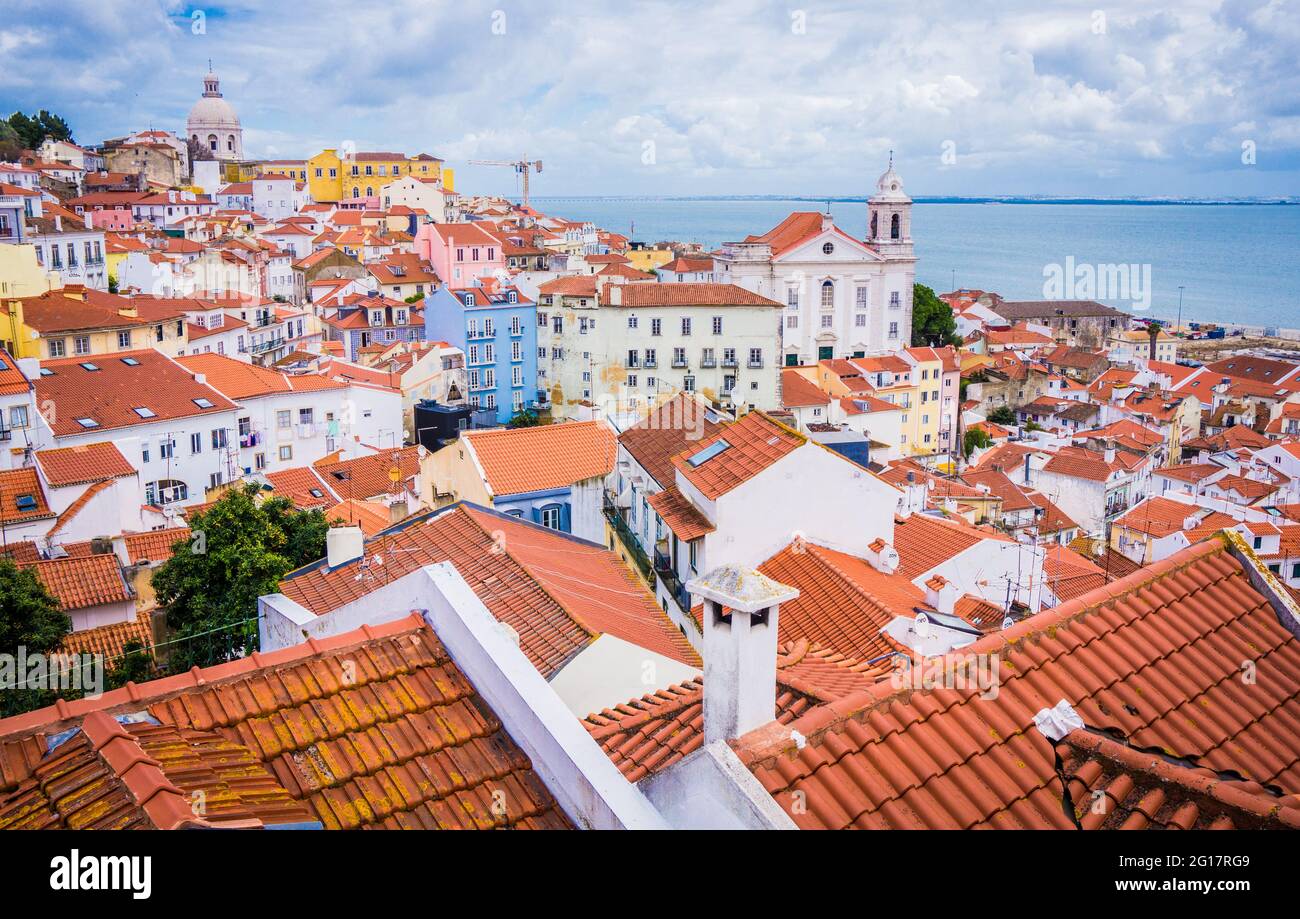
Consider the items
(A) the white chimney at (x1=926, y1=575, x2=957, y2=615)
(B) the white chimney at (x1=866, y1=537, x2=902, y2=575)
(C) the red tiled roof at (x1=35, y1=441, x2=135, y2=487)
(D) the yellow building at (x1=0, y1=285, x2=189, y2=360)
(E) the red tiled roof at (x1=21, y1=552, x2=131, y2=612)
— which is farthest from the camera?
(D) the yellow building at (x1=0, y1=285, x2=189, y2=360)

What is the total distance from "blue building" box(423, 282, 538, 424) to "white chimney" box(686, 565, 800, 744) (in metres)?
33.3

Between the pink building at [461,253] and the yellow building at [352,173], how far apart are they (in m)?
34.4

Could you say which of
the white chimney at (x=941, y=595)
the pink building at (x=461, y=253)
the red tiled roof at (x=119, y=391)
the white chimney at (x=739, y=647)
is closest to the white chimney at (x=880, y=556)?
the white chimney at (x=941, y=595)

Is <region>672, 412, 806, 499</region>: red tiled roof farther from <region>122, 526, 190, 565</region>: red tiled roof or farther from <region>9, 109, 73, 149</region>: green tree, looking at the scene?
<region>9, 109, 73, 149</region>: green tree

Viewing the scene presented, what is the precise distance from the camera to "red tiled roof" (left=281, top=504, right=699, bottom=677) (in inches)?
274

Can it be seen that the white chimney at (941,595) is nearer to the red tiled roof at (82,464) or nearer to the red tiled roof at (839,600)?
Result: the red tiled roof at (839,600)

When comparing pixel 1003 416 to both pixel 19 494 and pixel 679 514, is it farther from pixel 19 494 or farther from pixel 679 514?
pixel 679 514

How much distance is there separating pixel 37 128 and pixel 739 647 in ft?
247

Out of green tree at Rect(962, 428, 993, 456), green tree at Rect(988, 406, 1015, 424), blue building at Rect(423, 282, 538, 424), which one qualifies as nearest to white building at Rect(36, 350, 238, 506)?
blue building at Rect(423, 282, 538, 424)

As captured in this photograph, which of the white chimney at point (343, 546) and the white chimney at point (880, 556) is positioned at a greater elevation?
the white chimney at point (343, 546)

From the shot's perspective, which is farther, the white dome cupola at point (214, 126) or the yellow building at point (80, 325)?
the white dome cupola at point (214, 126)

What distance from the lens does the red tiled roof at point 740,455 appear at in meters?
9.05

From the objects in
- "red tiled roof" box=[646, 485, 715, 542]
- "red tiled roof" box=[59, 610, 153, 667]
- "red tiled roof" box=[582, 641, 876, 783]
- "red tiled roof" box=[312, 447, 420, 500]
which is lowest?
"red tiled roof" box=[59, 610, 153, 667]
